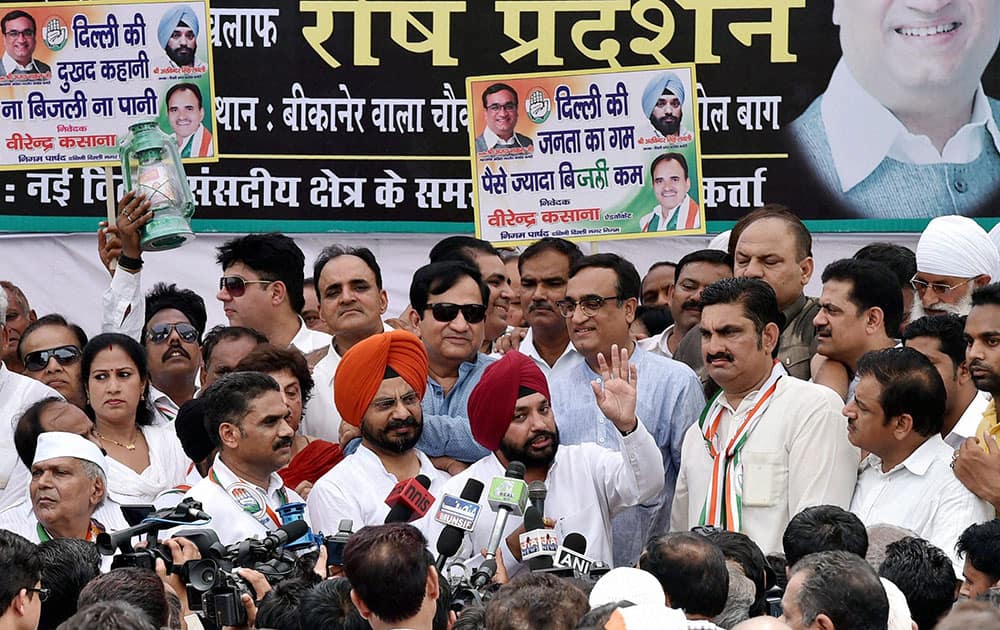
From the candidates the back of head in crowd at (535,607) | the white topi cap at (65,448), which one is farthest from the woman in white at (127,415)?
the back of head in crowd at (535,607)

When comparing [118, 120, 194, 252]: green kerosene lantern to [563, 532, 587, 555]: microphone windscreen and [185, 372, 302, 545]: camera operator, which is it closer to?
[185, 372, 302, 545]: camera operator

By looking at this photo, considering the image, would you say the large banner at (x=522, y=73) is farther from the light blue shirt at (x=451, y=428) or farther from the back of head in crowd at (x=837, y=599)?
the back of head in crowd at (x=837, y=599)

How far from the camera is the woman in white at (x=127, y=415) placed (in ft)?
24.2

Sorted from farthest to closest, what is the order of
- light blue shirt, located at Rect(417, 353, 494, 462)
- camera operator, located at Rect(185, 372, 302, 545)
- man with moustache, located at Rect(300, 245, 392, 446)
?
man with moustache, located at Rect(300, 245, 392, 446), light blue shirt, located at Rect(417, 353, 494, 462), camera operator, located at Rect(185, 372, 302, 545)

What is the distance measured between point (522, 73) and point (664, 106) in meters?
1.29

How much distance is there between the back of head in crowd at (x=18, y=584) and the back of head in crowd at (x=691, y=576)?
1851 mm

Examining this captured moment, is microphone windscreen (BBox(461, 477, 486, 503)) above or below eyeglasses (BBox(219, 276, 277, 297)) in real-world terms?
below

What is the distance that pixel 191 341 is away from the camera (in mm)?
8266

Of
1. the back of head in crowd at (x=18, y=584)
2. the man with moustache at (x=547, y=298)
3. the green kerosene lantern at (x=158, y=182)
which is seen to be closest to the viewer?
the back of head in crowd at (x=18, y=584)

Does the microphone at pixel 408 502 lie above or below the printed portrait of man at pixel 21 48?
below

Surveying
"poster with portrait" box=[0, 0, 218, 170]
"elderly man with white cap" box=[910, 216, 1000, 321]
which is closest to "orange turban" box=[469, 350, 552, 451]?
"elderly man with white cap" box=[910, 216, 1000, 321]

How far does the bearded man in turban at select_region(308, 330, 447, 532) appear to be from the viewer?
6.83 metres

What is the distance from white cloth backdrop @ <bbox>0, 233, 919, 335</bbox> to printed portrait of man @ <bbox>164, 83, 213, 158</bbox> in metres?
1.21

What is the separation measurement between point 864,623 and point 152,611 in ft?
6.66
